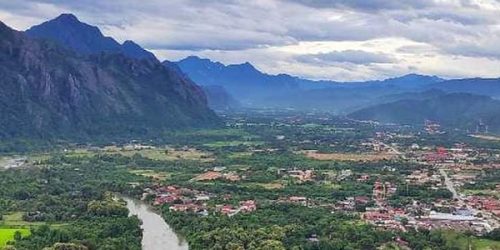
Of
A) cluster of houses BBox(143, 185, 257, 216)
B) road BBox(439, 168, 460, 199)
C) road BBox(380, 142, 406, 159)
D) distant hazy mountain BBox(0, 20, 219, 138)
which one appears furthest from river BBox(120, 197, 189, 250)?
distant hazy mountain BBox(0, 20, 219, 138)

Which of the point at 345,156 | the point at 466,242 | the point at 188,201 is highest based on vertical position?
the point at 466,242

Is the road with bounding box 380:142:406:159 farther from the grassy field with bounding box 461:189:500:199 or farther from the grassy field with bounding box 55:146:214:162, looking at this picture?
the grassy field with bounding box 461:189:500:199

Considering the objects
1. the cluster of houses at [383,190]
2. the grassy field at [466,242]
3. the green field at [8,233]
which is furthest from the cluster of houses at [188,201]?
the grassy field at [466,242]

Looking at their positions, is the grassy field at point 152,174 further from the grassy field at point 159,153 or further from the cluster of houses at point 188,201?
the grassy field at point 159,153

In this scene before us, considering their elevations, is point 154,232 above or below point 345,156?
above

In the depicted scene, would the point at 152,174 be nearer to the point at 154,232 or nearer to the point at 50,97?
the point at 154,232

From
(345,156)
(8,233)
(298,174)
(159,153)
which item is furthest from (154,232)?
(345,156)

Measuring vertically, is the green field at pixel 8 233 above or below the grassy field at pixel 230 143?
above
